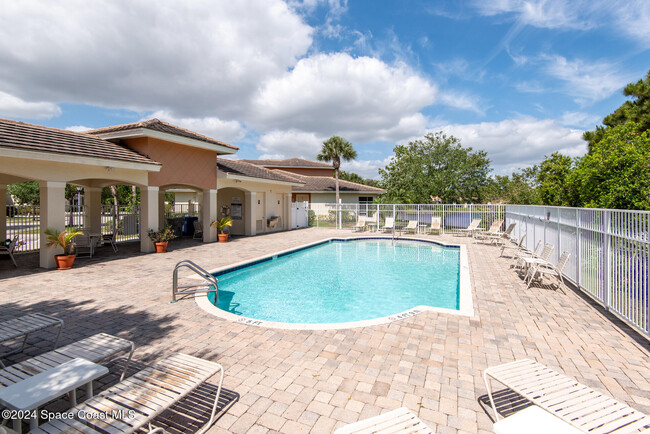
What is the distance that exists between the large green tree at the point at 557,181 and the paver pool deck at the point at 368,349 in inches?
414

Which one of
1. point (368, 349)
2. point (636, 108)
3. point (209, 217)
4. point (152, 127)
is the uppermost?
point (636, 108)

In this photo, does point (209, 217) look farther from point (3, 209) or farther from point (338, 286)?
point (338, 286)

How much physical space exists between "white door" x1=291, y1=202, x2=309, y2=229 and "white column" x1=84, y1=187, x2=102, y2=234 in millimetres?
12170

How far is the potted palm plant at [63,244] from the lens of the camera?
967 centimetres

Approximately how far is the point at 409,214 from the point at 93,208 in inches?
768

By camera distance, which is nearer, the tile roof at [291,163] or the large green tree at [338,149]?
the large green tree at [338,149]

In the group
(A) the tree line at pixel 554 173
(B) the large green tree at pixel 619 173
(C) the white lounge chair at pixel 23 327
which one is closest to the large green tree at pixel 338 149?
(A) the tree line at pixel 554 173

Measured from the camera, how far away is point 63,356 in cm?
329

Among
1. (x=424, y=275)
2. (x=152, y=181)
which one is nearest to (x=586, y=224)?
(x=424, y=275)

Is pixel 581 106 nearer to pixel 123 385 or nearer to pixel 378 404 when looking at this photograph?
pixel 378 404

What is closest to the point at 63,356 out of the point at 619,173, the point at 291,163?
the point at 619,173

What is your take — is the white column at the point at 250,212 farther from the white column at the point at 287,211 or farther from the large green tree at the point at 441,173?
the large green tree at the point at 441,173

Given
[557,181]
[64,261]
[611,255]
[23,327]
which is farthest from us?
[557,181]

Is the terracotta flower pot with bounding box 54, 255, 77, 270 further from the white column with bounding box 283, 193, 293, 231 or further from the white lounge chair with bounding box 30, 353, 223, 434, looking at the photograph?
the white column with bounding box 283, 193, 293, 231
